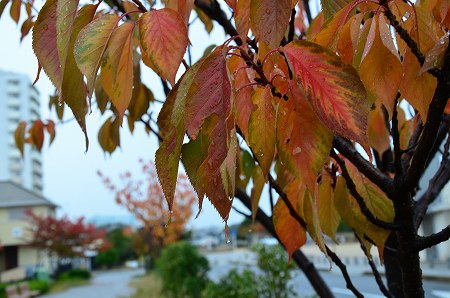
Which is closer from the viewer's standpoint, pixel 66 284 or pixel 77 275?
pixel 66 284

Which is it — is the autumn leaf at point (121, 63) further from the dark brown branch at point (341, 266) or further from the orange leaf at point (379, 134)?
the orange leaf at point (379, 134)

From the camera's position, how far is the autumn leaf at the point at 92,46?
0.48 metres

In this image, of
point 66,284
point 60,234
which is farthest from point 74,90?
point 60,234

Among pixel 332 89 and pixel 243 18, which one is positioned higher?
pixel 243 18

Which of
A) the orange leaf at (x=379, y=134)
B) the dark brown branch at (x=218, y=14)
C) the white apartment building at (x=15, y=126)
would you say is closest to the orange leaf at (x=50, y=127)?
the dark brown branch at (x=218, y=14)

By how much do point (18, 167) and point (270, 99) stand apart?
51.4 meters

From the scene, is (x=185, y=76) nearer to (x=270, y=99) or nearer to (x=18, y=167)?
(x=270, y=99)

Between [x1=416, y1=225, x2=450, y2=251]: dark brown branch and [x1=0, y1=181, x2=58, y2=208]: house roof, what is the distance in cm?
3637

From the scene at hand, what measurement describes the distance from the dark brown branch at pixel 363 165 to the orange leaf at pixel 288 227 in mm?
169

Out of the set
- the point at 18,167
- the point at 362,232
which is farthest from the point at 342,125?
the point at 18,167

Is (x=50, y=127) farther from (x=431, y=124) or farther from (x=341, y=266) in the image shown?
(x=431, y=124)

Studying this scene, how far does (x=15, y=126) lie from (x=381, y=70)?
51870 mm

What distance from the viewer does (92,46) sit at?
1.64ft

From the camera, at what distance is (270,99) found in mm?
535
